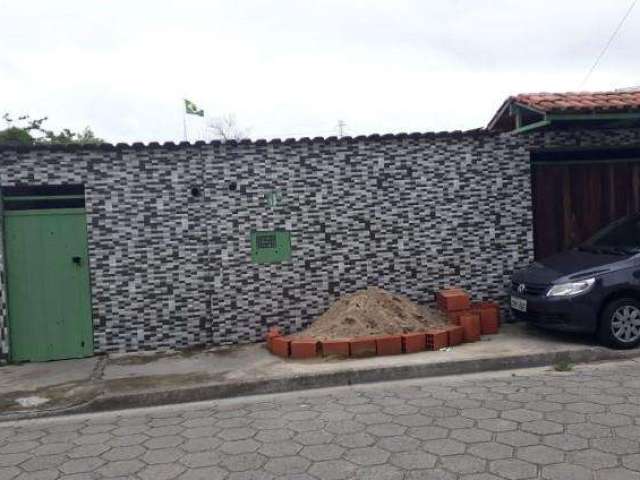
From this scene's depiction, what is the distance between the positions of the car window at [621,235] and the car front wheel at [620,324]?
828 mm

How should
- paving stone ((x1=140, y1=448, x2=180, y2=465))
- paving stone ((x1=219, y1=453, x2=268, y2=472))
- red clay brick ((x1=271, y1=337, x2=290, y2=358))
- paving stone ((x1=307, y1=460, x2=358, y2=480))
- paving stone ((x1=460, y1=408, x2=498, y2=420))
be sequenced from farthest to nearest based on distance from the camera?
red clay brick ((x1=271, y1=337, x2=290, y2=358))
paving stone ((x1=460, y1=408, x2=498, y2=420))
paving stone ((x1=140, y1=448, x2=180, y2=465))
paving stone ((x1=219, y1=453, x2=268, y2=472))
paving stone ((x1=307, y1=460, x2=358, y2=480))

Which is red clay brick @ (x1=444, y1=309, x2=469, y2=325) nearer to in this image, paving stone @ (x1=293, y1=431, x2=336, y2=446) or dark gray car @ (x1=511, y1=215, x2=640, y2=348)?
dark gray car @ (x1=511, y1=215, x2=640, y2=348)

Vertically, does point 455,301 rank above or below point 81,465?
above

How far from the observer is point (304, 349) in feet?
22.6

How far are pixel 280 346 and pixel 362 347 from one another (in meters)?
0.98

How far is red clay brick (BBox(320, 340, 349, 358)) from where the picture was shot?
6.82 meters

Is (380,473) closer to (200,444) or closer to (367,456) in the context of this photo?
(367,456)

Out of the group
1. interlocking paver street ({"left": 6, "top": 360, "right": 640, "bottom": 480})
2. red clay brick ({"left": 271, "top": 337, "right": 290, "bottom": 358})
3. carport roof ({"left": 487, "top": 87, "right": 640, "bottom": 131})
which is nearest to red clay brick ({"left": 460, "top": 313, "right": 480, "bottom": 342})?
interlocking paver street ({"left": 6, "top": 360, "right": 640, "bottom": 480})

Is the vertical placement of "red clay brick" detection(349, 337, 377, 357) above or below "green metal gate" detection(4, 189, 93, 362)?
below

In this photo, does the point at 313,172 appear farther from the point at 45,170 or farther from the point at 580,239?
the point at 580,239

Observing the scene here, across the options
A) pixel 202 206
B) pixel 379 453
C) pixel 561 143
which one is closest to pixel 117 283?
pixel 202 206

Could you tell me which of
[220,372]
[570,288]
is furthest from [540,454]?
[220,372]

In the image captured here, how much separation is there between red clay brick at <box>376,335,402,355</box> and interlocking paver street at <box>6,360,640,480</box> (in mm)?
719

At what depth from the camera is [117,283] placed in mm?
7629
